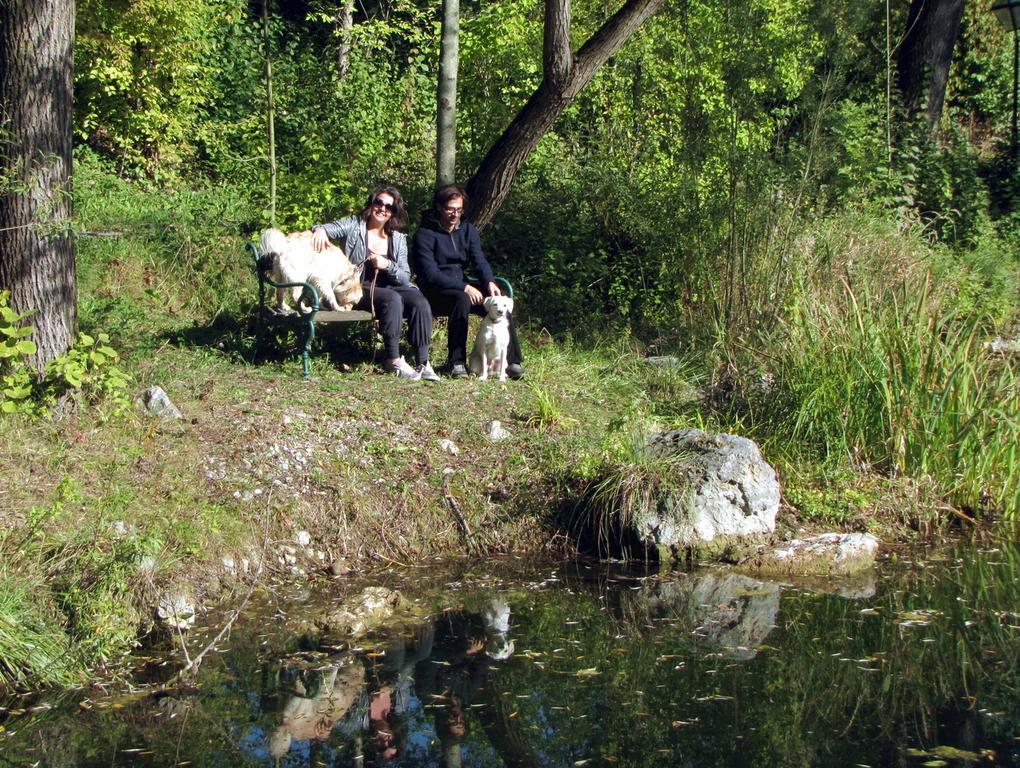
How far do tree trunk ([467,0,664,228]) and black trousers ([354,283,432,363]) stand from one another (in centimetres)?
162

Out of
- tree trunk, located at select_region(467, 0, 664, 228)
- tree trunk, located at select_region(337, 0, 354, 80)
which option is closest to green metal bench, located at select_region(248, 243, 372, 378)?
tree trunk, located at select_region(467, 0, 664, 228)

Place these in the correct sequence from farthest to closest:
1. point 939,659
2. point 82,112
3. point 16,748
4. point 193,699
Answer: point 82,112
point 939,659
point 193,699
point 16,748

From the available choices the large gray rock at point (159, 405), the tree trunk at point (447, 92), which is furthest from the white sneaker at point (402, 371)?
the tree trunk at point (447, 92)

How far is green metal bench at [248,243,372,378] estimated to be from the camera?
784 centimetres

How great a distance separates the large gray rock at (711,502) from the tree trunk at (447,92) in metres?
3.64

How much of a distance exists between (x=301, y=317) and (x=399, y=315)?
68 centimetres

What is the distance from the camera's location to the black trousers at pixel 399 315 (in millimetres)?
8102

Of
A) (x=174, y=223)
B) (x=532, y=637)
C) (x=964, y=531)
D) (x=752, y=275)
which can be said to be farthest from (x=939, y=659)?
(x=174, y=223)

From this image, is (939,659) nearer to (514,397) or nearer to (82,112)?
(514,397)

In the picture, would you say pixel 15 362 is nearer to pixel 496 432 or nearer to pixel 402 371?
pixel 402 371

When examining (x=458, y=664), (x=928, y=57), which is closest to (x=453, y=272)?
(x=458, y=664)

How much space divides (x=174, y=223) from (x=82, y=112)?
3.99 metres

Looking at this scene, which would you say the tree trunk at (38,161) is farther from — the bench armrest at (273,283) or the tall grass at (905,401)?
the tall grass at (905,401)

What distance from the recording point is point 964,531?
23.8 ft
